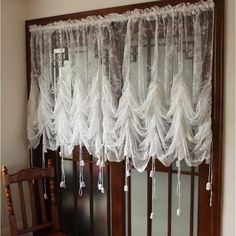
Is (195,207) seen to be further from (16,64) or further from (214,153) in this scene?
(16,64)

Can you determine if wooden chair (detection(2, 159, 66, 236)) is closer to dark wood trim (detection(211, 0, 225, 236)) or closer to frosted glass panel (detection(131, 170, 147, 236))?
frosted glass panel (detection(131, 170, 147, 236))

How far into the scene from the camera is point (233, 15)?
2205 millimetres

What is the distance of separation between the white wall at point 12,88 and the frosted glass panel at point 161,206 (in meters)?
1.29

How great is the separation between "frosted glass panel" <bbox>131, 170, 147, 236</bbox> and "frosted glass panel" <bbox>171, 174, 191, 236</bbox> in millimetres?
228

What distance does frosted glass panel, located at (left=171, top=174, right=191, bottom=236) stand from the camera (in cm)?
252

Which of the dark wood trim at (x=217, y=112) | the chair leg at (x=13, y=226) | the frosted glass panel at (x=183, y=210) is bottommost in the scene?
the chair leg at (x=13, y=226)

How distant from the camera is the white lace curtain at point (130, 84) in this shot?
234 cm

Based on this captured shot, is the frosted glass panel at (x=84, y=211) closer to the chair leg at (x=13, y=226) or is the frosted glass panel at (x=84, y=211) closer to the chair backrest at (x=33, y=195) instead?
the chair backrest at (x=33, y=195)

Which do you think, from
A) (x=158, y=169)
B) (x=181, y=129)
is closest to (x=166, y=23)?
(x=181, y=129)

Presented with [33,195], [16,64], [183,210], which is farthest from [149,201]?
[16,64]

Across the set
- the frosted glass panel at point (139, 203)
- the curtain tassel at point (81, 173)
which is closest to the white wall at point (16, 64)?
the curtain tassel at point (81, 173)

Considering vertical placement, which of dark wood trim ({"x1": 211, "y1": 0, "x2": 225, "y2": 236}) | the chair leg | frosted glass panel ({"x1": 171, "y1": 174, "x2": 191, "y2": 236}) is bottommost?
the chair leg

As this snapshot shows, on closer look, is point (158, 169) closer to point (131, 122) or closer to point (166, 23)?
point (131, 122)

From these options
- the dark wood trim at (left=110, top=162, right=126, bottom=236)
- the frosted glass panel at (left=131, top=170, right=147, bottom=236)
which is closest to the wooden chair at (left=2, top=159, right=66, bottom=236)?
the dark wood trim at (left=110, top=162, right=126, bottom=236)
